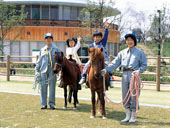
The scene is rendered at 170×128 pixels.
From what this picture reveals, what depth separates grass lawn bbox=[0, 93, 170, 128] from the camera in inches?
258

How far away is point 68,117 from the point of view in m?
7.51

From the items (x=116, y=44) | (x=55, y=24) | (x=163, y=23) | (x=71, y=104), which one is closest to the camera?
(x=71, y=104)

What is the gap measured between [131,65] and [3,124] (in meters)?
3.30

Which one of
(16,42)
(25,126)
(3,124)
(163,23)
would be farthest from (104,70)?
(16,42)

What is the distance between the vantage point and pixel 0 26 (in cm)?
3203

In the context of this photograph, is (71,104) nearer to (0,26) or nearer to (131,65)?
(131,65)

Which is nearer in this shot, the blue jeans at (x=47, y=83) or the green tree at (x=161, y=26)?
the blue jeans at (x=47, y=83)

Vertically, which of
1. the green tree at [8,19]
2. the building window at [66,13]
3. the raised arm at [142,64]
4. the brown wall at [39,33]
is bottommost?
the raised arm at [142,64]

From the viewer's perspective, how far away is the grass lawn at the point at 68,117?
6562 millimetres

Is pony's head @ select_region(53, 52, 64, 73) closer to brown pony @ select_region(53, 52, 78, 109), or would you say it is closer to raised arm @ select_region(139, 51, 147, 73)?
brown pony @ select_region(53, 52, 78, 109)

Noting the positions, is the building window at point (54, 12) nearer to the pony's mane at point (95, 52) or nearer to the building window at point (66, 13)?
the building window at point (66, 13)

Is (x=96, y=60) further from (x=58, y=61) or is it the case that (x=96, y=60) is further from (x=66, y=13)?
(x=66, y=13)

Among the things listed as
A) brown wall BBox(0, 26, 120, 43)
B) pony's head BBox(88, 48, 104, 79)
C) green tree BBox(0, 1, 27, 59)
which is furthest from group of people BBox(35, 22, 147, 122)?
brown wall BBox(0, 26, 120, 43)

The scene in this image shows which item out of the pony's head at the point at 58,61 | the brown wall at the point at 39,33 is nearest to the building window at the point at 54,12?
the brown wall at the point at 39,33
